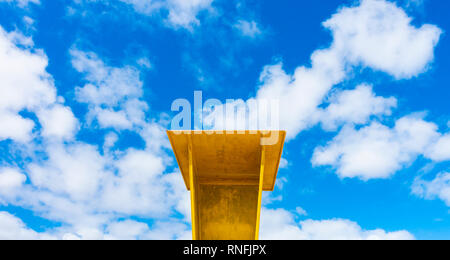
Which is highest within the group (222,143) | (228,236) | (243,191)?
(222,143)

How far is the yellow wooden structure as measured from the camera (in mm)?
10086

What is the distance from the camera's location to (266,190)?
539 inches

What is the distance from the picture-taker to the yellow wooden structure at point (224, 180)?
10086 mm

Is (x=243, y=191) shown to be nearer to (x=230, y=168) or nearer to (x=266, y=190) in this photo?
(x=230, y=168)

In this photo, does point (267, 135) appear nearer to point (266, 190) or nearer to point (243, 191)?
point (243, 191)

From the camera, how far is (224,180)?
1167 centimetres

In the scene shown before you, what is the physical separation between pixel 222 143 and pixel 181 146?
1.37 meters
